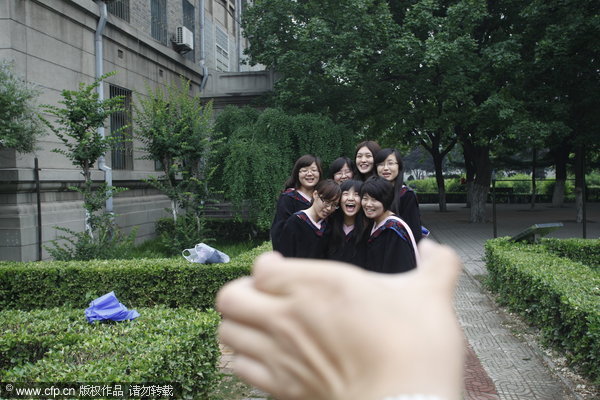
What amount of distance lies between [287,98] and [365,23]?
294 cm

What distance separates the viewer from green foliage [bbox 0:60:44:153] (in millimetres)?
7344

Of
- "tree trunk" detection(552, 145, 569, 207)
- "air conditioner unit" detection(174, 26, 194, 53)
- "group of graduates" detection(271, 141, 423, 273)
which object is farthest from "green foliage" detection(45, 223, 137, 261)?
"tree trunk" detection(552, 145, 569, 207)

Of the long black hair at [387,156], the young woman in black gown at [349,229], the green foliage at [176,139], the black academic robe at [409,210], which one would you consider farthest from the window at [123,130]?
the young woman in black gown at [349,229]

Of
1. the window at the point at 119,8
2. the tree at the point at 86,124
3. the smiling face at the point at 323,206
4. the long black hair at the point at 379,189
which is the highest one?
the window at the point at 119,8

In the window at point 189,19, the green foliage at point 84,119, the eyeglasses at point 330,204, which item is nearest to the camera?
the eyeglasses at point 330,204

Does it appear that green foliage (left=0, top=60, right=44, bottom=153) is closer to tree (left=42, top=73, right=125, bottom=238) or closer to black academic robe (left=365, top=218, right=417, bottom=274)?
tree (left=42, top=73, right=125, bottom=238)

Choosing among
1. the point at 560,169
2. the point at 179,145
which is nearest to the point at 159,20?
the point at 179,145

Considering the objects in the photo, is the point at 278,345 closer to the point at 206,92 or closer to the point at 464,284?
the point at 464,284

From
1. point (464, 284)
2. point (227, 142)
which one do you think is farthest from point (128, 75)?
point (464, 284)

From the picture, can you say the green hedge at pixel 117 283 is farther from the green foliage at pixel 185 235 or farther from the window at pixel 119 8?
the window at pixel 119 8

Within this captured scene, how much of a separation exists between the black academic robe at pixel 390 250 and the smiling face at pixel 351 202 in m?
0.26

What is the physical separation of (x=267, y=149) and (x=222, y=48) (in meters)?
9.66

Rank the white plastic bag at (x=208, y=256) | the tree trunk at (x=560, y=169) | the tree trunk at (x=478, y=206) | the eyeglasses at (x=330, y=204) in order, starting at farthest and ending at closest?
1. the tree trunk at (x=560, y=169)
2. the tree trunk at (x=478, y=206)
3. the white plastic bag at (x=208, y=256)
4. the eyeglasses at (x=330, y=204)

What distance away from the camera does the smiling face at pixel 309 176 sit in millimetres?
4789
